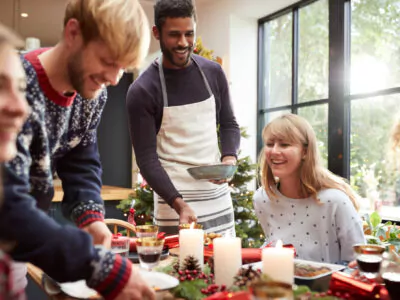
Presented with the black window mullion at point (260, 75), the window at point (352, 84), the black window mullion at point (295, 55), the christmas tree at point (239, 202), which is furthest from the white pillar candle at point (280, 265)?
the black window mullion at point (260, 75)

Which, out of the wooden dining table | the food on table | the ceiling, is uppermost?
the ceiling

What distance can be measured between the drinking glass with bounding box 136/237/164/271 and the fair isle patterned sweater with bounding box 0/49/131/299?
6.0 inches

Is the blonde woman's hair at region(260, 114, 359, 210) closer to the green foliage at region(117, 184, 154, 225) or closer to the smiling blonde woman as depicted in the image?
the smiling blonde woman

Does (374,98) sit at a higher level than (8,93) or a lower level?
higher

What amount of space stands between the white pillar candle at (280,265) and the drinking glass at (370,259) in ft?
0.66

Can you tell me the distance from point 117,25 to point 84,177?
0.56 metres

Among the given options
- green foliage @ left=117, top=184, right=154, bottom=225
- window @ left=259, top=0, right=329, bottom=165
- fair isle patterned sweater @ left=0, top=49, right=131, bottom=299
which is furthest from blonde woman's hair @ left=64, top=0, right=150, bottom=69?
window @ left=259, top=0, right=329, bottom=165

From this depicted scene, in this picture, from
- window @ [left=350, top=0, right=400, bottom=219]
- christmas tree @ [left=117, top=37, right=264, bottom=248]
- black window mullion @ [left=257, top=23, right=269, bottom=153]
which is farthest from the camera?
black window mullion @ [left=257, top=23, right=269, bottom=153]

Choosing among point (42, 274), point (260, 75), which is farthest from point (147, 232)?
point (260, 75)

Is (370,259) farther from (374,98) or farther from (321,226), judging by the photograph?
(374,98)

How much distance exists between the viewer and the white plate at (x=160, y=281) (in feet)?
3.68

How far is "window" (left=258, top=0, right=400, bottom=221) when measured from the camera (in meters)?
3.74

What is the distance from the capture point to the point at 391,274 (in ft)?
3.68

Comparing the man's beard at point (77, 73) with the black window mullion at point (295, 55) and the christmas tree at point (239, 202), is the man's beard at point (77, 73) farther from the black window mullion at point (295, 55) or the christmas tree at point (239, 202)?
the black window mullion at point (295, 55)
